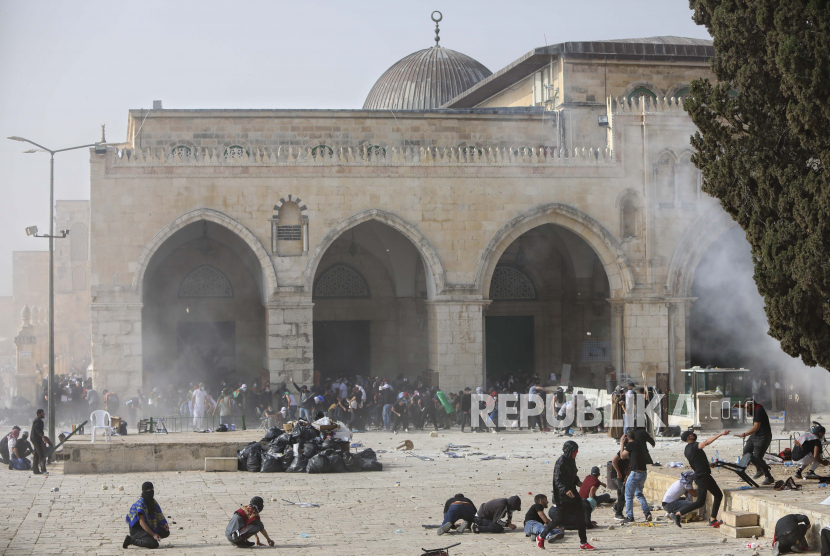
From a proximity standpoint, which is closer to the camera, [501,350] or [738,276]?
[738,276]

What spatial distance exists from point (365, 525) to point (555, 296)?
49.0ft

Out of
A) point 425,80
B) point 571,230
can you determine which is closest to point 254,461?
point 571,230

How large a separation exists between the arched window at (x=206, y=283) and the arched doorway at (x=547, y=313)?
625 cm

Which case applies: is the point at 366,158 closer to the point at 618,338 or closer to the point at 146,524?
the point at 618,338

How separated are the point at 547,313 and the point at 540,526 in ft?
50.5

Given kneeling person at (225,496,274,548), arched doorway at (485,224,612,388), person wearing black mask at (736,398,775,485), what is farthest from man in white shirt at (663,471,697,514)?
arched doorway at (485,224,612,388)

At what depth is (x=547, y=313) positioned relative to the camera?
78.7 ft

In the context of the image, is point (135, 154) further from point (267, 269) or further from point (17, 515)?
point (17, 515)

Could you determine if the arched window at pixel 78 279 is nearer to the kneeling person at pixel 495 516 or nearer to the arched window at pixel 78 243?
the arched window at pixel 78 243

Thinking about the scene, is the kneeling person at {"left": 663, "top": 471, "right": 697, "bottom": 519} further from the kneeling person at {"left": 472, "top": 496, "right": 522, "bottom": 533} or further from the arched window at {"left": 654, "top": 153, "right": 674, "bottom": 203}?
the arched window at {"left": 654, "top": 153, "right": 674, "bottom": 203}

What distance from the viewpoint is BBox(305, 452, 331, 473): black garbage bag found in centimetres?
1328

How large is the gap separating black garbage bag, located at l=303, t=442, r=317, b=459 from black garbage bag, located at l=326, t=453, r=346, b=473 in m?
0.23

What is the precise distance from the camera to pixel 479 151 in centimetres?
2105

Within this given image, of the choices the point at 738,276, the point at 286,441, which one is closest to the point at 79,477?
the point at 286,441
